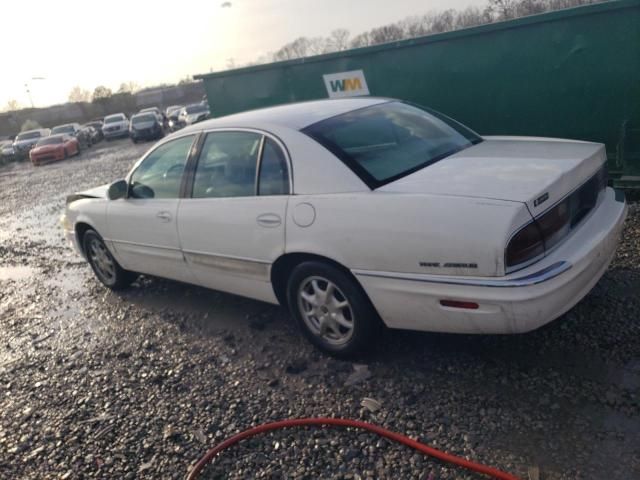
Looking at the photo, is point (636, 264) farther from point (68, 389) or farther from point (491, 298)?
point (68, 389)

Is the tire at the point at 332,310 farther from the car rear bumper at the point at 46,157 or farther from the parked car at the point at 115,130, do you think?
the parked car at the point at 115,130

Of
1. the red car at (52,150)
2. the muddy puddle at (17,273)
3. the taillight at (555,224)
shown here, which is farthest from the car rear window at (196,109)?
the taillight at (555,224)

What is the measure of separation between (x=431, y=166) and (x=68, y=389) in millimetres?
2878

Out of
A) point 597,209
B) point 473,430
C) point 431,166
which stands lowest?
point 473,430

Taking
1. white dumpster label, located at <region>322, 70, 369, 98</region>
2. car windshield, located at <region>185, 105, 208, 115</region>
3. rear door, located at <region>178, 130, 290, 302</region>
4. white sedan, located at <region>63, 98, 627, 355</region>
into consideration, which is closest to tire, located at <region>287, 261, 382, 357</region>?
white sedan, located at <region>63, 98, 627, 355</region>

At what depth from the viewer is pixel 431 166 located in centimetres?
339

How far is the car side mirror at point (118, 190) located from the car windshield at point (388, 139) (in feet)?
6.62

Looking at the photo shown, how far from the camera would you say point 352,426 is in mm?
2910

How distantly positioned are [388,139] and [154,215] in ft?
6.52

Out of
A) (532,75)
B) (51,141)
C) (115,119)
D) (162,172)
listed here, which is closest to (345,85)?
(532,75)

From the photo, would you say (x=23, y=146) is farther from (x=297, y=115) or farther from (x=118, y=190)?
(x=297, y=115)

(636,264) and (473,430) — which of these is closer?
(473,430)

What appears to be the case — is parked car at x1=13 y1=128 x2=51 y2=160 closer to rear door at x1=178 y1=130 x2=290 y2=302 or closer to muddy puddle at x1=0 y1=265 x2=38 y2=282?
muddy puddle at x1=0 y1=265 x2=38 y2=282

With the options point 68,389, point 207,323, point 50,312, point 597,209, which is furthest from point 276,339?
point 50,312
